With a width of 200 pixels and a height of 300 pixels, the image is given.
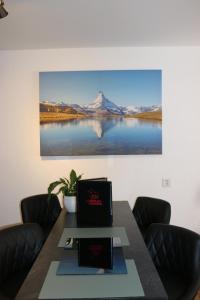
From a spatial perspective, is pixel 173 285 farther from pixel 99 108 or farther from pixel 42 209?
pixel 99 108

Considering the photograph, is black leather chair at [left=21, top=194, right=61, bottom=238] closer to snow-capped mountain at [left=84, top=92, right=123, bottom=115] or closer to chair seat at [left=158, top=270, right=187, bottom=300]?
snow-capped mountain at [left=84, top=92, right=123, bottom=115]

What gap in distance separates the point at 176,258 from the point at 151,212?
82cm

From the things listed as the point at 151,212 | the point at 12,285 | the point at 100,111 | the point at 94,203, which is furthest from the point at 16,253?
the point at 100,111

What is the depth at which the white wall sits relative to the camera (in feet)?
10.8

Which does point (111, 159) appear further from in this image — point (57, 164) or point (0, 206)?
point (0, 206)

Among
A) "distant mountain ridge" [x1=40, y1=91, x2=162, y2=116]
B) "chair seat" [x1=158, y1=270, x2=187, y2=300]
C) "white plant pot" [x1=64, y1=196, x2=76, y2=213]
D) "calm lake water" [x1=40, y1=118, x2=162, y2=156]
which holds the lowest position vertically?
"chair seat" [x1=158, y1=270, x2=187, y2=300]

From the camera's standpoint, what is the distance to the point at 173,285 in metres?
1.62

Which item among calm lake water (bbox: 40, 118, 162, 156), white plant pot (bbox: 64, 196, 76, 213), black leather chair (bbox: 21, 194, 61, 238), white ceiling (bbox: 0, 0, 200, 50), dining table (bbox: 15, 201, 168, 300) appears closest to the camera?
dining table (bbox: 15, 201, 168, 300)

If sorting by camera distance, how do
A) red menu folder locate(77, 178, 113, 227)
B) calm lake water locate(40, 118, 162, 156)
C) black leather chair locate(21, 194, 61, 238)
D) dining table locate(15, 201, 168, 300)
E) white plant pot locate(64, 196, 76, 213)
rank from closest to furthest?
dining table locate(15, 201, 168, 300), red menu folder locate(77, 178, 113, 227), white plant pot locate(64, 196, 76, 213), black leather chair locate(21, 194, 61, 238), calm lake water locate(40, 118, 162, 156)

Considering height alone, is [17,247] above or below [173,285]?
above

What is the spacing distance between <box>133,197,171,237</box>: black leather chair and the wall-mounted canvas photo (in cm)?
80

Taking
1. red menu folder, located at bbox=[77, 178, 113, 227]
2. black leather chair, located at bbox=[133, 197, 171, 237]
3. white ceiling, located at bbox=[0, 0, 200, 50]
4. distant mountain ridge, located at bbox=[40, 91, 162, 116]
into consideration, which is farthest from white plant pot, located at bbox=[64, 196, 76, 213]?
white ceiling, located at bbox=[0, 0, 200, 50]

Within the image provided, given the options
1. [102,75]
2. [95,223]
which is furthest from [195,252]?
[102,75]

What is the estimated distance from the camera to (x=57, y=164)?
3.35 meters
